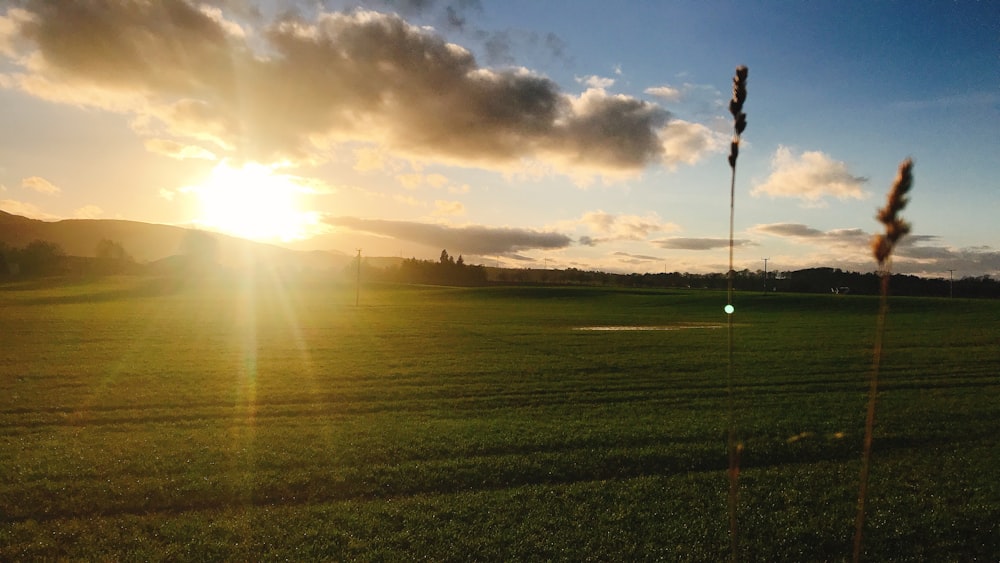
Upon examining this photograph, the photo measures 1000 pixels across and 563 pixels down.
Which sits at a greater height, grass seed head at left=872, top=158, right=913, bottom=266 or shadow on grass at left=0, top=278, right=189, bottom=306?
grass seed head at left=872, top=158, right=913, bottom=266

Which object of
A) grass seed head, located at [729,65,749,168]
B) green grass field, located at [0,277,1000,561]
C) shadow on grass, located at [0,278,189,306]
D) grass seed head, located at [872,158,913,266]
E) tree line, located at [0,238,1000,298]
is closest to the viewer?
grass seed head, located at [872,158,913,266]

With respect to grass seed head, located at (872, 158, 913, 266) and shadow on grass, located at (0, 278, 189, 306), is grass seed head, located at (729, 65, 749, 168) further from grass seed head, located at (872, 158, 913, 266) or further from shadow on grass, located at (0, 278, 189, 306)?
shadow on grass, located at (0, 278, 189, 306)

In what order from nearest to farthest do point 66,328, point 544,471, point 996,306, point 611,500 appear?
point 611,500, point 544,471, point 66,328, point 996,306

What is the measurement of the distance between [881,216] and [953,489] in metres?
11.4

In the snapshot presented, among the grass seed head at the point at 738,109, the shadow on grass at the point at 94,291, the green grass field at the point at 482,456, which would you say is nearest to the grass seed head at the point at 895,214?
the grass seed head at the point at 738,109

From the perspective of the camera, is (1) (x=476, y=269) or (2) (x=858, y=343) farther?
(1) (x=476, y=269)

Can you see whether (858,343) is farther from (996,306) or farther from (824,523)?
(996,306)

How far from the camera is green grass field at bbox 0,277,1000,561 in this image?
8.32 m

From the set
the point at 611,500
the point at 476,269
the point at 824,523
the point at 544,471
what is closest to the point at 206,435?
the point at 544,471

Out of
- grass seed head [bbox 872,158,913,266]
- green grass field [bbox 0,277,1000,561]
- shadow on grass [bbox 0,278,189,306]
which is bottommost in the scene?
shadow on grass [bbox 0,278,189,306]

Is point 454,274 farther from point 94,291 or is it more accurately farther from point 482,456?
point 482,456

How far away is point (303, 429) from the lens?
14055 millimetres

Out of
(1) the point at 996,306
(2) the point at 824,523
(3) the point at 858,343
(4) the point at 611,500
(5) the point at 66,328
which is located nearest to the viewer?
(2) the point at 824,523

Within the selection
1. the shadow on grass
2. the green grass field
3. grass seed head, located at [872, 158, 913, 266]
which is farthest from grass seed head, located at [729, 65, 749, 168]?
the shadow on grass
